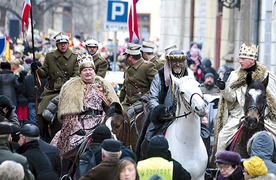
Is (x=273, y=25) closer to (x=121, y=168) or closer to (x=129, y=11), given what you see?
(x=129, y=11)

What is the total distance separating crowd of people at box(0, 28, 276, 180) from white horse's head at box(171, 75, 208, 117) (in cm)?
50

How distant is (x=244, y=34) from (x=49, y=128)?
590 inches

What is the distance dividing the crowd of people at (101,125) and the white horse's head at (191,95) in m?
0.50

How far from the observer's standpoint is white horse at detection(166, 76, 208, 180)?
50.3ft

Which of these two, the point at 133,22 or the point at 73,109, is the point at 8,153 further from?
the point at 133,22

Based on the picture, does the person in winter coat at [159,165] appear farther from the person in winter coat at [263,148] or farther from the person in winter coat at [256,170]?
the person in winter coat at [263,148]

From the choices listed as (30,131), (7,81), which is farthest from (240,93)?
(7,81)

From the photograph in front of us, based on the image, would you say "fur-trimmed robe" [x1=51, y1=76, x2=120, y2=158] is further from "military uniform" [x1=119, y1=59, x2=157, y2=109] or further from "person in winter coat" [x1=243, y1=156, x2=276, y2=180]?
"person in winter coat" [x1=243, y1=156, x2=276, y2=180]

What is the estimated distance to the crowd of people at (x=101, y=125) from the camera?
12.9 m

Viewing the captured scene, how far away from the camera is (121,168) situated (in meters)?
12.2

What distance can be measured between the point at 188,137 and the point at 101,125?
1.23m

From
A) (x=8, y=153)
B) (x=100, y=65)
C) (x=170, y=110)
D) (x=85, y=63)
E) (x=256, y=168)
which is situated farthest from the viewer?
(x=100, y=65)

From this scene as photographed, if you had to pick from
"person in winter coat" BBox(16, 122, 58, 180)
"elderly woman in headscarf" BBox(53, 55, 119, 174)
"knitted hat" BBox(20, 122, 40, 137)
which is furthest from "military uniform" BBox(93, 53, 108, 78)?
"knitted hat" BBox(20, 122, 40, 137)

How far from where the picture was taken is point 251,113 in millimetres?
15469
